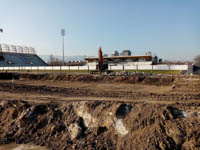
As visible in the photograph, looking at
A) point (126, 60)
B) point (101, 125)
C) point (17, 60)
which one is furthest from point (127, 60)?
point (101, 125)

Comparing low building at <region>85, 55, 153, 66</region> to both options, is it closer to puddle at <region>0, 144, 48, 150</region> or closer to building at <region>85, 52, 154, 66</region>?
building at <region>85, 52, 154, 66</region>

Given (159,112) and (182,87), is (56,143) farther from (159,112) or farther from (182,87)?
(182,87)

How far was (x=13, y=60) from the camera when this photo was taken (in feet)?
205

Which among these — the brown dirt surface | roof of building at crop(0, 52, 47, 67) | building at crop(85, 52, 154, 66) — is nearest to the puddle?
the brown dirt surface

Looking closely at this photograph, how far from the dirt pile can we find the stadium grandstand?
180 feet

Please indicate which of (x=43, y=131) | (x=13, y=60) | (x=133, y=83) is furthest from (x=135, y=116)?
(x=13, y=60)

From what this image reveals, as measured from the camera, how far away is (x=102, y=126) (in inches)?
402

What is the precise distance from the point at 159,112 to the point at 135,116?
1377mm

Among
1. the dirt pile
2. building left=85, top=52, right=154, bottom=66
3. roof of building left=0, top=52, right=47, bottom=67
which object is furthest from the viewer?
roof of building left=0, top=52, right=47, bottom=67

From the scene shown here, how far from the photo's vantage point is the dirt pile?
873cm

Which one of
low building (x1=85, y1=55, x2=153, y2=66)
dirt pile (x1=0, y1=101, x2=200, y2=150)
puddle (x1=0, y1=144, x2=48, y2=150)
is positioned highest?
low building (x1=85, y1=55, x2=153, y2=66)

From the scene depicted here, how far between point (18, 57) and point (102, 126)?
65749mm

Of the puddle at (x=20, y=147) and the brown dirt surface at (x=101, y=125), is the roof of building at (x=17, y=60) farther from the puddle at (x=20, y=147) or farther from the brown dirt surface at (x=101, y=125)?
the puddle at (x=20, y=147)

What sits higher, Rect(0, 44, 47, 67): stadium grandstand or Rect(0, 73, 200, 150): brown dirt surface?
Rect(0, 44, 47, 67): stadium grandstand
